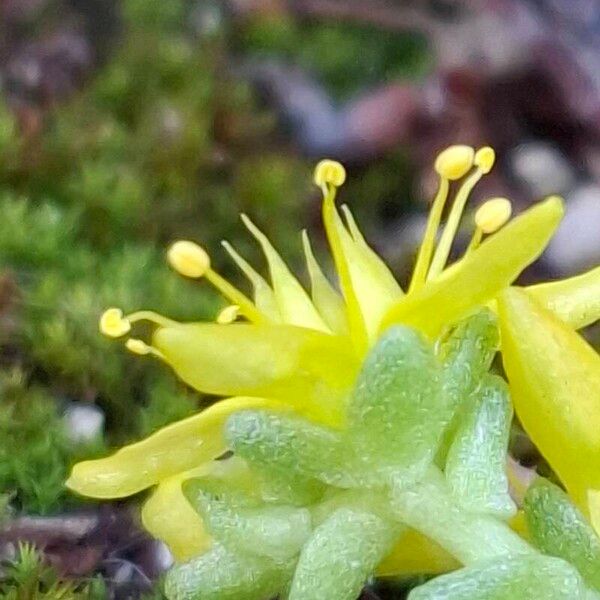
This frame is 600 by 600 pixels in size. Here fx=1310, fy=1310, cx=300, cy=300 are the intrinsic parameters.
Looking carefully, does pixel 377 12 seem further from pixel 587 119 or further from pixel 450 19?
pixel 587 119

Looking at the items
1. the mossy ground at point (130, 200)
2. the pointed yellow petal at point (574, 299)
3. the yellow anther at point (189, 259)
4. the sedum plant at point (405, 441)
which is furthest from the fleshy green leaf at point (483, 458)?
the mossy ground at point (130, 200)

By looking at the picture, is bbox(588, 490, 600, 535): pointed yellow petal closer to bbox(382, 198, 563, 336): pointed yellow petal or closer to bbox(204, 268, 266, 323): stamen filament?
bbox(382, 198, 563, 336): pointed yellow petal

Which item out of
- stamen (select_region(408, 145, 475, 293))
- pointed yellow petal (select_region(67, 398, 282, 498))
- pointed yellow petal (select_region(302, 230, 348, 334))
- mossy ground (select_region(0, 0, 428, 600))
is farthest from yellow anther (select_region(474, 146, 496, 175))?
mossy ground (select_region(0, 0, 428, 600))

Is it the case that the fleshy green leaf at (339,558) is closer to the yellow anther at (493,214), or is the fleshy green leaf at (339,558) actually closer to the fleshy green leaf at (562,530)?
the fleshy green leaf at (562,530)

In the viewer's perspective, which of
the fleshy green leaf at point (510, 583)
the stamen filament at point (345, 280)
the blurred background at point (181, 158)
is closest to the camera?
the fleshy green leaf at point (510, 583)

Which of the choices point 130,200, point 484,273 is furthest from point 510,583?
point 130,200

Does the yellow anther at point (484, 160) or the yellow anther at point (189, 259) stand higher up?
the yellow anther at point (484, 160)

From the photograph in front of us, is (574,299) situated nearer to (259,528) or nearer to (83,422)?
(259,528)
